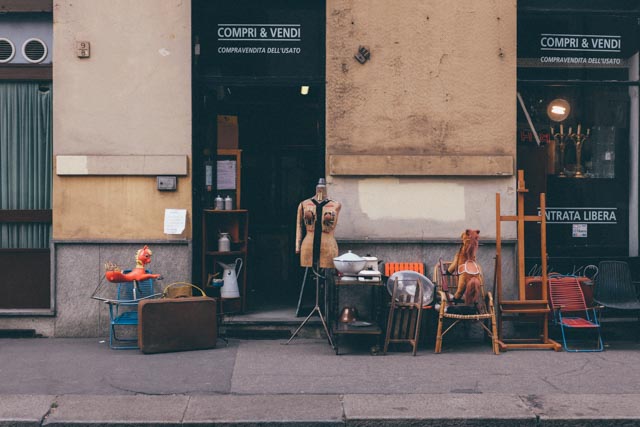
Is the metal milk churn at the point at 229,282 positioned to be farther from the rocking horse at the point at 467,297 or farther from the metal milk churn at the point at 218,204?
the rocking horse at the point at 467,297

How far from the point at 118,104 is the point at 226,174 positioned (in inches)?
69.0

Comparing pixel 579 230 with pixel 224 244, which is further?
pixel 224 244

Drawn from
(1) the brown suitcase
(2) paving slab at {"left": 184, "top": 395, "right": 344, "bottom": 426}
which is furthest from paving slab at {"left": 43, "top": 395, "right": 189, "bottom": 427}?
(1) the brown suitcase

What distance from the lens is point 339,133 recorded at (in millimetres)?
9289

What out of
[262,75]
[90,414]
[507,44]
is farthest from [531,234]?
[90,414]

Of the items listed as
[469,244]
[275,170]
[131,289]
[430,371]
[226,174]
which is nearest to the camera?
[430,371]

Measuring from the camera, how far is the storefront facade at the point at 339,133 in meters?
9.25

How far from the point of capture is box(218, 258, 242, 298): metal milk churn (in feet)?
32.4

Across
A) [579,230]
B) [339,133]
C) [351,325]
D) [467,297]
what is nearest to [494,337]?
[467,297]

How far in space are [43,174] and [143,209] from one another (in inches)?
55.3

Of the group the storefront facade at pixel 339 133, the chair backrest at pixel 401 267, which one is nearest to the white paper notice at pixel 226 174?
the storefront facade at pixel 339 133

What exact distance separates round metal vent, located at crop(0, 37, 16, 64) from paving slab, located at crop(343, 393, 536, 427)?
19.9 feet

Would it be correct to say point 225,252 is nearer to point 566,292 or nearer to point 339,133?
point 339,133

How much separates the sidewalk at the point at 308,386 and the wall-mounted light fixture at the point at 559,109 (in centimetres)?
295
